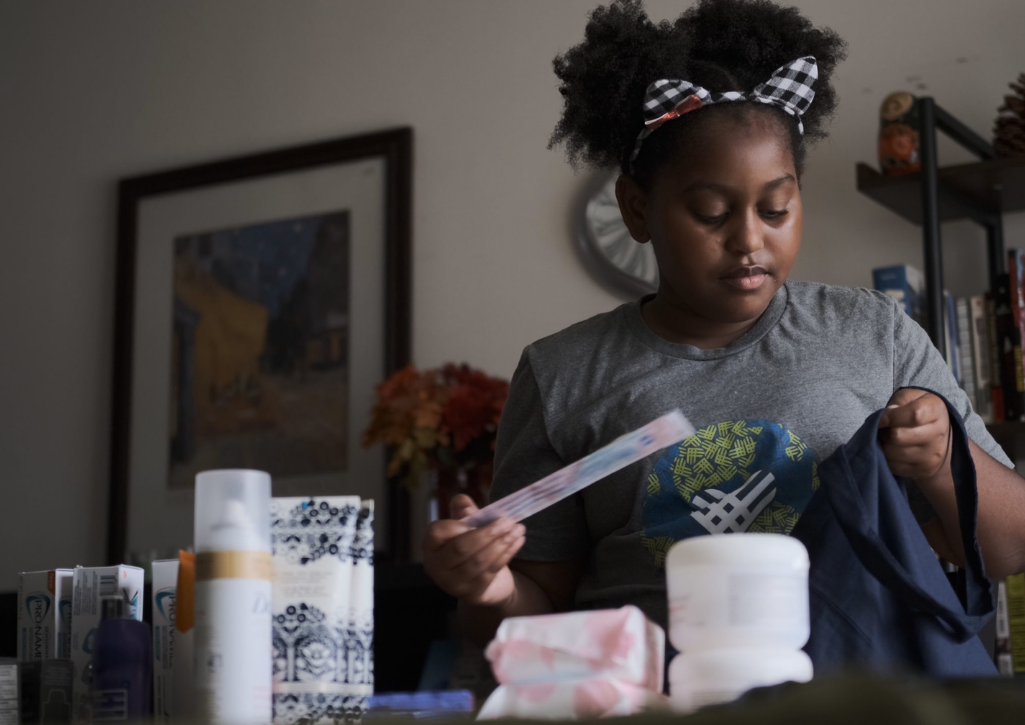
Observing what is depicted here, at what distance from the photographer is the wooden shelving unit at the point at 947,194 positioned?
73.0 inches

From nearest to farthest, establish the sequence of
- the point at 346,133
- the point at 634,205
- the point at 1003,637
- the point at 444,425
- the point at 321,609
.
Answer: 1. the point at 321,609
2. the point at 634,205
3. the point at 1003,637
4. the point at 444,425
5. the point at 346,133

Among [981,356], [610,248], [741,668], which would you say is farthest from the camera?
[610,248]

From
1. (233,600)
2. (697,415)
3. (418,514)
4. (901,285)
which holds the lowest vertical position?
(418,514)

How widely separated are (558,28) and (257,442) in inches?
42.6

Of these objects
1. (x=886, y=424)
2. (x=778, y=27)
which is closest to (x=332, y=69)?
(x=778, y=27)

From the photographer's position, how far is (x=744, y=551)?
0.58 metres

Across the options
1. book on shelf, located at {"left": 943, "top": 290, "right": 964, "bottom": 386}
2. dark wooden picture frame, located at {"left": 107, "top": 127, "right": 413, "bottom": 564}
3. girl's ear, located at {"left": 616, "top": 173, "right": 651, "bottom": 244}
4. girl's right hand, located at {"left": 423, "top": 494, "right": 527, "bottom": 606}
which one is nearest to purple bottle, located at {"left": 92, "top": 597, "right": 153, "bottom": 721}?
girl's right hand, located at {"left": 423, "top": 494, "right": 527, "bottom": 606}

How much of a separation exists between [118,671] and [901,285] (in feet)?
4.97

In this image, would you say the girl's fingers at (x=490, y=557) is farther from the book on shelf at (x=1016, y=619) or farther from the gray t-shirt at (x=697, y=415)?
the book on shelf at (x=1016, y=619)

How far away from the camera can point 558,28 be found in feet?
8.03

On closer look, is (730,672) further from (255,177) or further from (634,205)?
(255,177)

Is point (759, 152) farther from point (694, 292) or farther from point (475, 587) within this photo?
point (475, 587)

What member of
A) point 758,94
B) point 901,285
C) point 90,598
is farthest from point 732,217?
point 901,285

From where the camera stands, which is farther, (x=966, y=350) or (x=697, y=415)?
(x=966, y=350)
